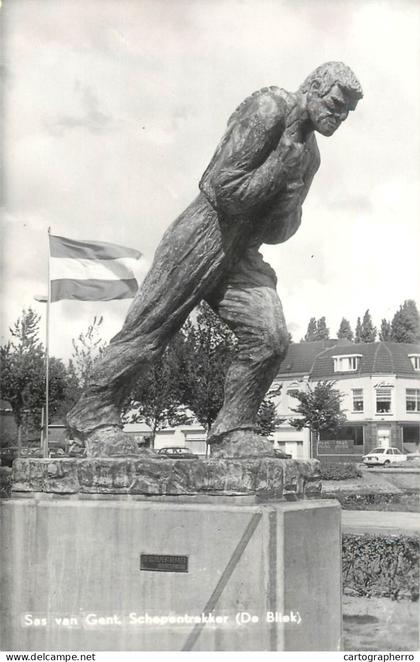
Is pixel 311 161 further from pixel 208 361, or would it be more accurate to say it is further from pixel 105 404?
pixel 208 361

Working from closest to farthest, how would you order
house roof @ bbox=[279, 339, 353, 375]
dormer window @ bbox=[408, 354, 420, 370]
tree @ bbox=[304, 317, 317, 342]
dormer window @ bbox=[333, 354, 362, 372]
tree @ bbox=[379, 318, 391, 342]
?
dormer window @ bbox=[408, 354, 420, 370]
dormer window @ bbox=[333, 354, 362, 372]
house roof @ bbox=[279, 339, 353, 375]
tree @ bbox=[379, 318, 391, 342]
tree @ bbox=[304, 317, 317, 342]

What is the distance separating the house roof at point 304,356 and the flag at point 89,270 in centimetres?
4279

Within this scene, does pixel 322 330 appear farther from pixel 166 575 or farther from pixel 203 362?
pixel 166 575

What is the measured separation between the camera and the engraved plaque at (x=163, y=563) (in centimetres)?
457

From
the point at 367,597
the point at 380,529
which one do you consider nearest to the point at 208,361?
the point at 380,529

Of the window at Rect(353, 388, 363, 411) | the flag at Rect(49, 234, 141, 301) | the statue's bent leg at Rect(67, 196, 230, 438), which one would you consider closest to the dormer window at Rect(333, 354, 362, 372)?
the window at Rect(353, 388, 363, 411)

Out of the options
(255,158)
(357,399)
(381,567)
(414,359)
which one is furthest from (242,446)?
(414,359)

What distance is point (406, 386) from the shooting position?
183ft

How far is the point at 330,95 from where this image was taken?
16.3ft

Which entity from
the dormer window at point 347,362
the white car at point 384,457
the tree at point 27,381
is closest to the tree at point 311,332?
the dormer window at point 347,362

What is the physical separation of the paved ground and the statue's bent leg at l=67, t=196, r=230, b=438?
8.97 m

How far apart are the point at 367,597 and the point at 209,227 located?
16.0 feet

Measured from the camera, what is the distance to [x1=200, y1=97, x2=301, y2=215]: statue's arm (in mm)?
4906

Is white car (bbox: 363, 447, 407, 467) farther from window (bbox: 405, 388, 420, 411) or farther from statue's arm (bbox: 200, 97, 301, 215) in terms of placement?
statue's arm (bbox: 200, 97, 301, 215)
